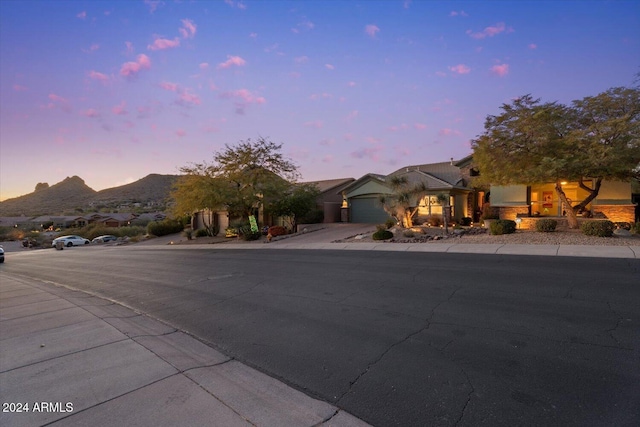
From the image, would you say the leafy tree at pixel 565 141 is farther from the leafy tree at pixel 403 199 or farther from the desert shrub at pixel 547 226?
the leafy tree at pixel 403 199

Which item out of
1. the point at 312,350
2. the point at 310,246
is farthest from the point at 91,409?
the point at 310,246

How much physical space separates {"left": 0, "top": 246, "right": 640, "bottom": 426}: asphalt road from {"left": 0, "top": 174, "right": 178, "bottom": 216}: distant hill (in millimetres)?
108938

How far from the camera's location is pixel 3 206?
12075 centimetres

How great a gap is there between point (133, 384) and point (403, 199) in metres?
19.6

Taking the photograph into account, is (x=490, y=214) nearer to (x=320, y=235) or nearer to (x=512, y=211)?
(x=512, y=211)

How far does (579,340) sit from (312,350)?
3864mm

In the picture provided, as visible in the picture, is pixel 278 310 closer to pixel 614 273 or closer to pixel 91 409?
pixel 91 409

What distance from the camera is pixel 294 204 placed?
2912 centimetres

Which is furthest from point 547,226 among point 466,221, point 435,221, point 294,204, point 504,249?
point 294,204

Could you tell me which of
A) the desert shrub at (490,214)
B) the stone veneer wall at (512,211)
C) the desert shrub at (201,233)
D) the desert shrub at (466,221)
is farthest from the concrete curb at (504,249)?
the desert shrub at (201,233)

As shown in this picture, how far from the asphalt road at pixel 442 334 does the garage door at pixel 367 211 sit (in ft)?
64.1

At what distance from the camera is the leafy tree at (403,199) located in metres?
22.0

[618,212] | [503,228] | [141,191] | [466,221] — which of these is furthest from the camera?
[141,191]

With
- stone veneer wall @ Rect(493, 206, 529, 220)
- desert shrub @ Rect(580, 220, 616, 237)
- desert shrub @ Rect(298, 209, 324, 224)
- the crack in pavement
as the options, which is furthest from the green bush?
desert shrub @ Rect(298, 209, 324, 224)
